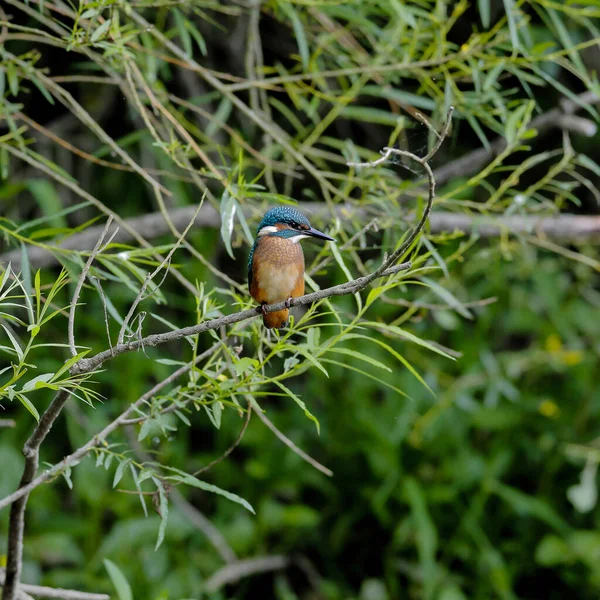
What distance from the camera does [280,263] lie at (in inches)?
53.0

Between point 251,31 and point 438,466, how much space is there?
170 cm

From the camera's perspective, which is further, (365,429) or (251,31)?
(365,429)

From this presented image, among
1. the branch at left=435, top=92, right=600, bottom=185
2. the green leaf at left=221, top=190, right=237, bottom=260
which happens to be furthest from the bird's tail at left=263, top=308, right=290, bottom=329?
the branch at left=435, top=92, right=600, bottom=185

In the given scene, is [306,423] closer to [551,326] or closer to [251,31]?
[551,326]

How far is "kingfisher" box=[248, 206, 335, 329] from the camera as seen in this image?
1.35 meters

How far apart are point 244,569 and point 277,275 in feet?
5.86

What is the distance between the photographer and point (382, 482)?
9.87 feet

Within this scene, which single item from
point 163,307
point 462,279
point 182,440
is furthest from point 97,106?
point 462,279

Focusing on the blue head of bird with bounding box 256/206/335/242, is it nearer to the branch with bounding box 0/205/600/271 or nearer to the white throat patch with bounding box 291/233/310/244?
the white throat patch with bounding box 291/233/310/244

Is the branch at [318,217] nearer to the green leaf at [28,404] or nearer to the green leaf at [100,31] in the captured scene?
the green leaf at [100,31]

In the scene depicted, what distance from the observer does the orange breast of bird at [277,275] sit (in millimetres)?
1346

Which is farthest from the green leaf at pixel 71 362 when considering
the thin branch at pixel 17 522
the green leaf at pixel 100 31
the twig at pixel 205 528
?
the twig at pixel 205 528

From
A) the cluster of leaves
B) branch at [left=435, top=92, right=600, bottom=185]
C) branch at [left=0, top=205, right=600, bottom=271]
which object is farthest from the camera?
the cluster of leaves

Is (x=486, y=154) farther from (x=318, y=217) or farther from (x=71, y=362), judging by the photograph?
(x=71, y=362)
